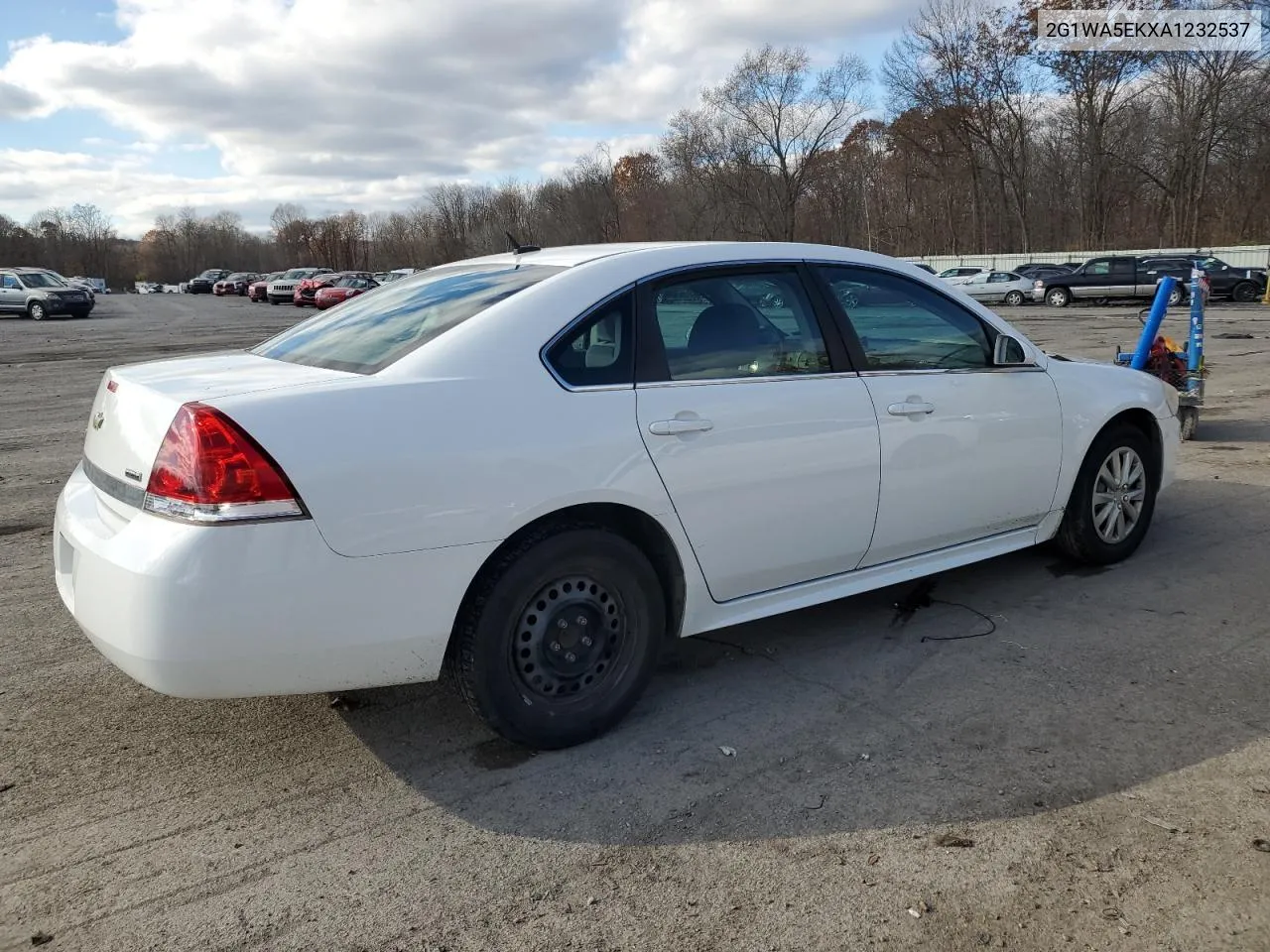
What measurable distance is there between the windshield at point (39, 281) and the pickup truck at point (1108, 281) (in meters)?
36.1

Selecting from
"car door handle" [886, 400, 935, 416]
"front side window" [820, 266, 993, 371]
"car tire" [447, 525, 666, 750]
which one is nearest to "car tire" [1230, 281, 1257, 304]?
"front side window" [820, 266, 993, 371]

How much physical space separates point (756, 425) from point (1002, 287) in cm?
3715

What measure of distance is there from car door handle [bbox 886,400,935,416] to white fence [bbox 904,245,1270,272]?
33.1 meters

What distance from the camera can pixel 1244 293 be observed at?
31688 millimetres

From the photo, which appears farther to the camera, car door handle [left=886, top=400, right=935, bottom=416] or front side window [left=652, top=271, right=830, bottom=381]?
car door handle [left=886, top=400, right=935, bottom=416]

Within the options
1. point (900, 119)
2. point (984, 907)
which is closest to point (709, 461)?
point (984, 907)

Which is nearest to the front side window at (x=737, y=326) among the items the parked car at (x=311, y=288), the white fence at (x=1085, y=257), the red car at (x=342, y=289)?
the white fence at (x=1085, y=257)

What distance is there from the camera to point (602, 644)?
3.26 meters

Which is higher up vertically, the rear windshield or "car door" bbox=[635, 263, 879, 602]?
the rear windshield

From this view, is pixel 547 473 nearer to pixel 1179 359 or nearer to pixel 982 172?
pixel 1179 359

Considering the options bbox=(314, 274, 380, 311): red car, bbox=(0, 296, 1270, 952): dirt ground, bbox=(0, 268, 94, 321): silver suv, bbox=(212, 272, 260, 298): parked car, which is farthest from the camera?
bbox=(212, 272, 260, 298): parked car

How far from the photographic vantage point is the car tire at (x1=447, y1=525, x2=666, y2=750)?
118 inches

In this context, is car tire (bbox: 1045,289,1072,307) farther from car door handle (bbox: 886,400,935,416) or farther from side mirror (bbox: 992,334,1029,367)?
car door handle (bbox: 886,400,935,416)

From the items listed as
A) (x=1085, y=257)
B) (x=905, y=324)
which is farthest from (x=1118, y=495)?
(x=1085, y=257)
